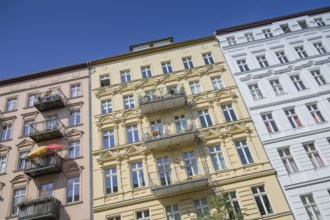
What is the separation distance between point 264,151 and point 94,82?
48.6 ft

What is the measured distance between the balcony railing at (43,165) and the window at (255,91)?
49.1ft

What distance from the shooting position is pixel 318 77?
19.7 metres

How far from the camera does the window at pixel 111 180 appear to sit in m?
16.5

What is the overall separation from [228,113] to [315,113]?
6.02 metres

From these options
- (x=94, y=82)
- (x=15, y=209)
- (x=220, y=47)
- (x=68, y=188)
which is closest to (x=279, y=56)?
(x=220, y=47)

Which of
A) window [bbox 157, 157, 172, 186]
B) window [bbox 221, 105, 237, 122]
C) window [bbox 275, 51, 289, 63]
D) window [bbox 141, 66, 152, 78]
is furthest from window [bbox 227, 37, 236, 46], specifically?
window [bbox 157, 157, 172, 186]

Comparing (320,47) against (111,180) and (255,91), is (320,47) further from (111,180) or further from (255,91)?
(111,180)

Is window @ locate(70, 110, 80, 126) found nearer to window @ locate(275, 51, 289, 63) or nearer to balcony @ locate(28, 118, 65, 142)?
balcony @ locate(28, 118, 65, 142)

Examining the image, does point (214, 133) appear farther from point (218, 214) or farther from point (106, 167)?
point (106, 167)

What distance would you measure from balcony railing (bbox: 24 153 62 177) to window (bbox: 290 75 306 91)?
18444 millimetres

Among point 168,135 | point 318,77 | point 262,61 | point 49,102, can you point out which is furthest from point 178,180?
point 318,77

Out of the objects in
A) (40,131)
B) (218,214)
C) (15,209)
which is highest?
(40,131)

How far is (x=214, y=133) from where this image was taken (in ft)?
57.8

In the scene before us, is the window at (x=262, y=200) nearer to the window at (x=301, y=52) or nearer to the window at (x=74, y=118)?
the window at (x=301, y=52)
